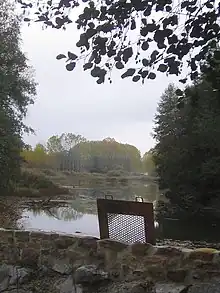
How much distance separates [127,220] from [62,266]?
829 millimetres

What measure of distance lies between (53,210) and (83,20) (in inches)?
696

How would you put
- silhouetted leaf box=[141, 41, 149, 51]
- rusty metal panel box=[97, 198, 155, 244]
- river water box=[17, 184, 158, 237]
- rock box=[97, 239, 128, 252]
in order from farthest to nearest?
river water box=[17, 184, 158, 237] < rusty metal panel box=[97, 198, 155, 244] < rock box=[97, 239, 128, 252] < silhouetted leaf box=[141, 41, 149, 51]

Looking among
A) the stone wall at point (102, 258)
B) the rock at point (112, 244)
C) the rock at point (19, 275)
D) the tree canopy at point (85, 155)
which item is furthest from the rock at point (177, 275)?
the tree canopy at point (85, 155)

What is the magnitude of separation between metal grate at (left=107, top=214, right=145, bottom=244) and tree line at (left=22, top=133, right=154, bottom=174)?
147ft

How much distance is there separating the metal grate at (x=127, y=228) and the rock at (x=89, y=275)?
1.40 feet

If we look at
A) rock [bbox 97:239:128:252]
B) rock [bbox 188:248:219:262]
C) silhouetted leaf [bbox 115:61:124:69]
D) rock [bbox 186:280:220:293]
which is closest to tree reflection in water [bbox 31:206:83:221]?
rock [bbox 97:239:128:252]

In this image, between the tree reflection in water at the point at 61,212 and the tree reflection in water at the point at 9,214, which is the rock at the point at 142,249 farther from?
the tree reflection in water at the point at 61,212

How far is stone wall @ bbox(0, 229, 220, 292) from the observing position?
3709 millimetres

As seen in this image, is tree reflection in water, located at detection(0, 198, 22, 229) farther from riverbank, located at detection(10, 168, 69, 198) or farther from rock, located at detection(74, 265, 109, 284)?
rock, located at detection(74, 265, 109, 284)

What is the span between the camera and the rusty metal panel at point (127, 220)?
4469mm

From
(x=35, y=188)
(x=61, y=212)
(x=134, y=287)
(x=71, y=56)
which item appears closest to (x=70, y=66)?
(x=71, y=56)

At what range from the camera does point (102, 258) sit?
4.32 m

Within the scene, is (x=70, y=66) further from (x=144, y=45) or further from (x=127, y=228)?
(x=127, y=228)

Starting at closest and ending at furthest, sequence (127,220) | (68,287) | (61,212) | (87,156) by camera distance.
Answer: (68,287)
(127,220)
(61,212)
(87,156)
